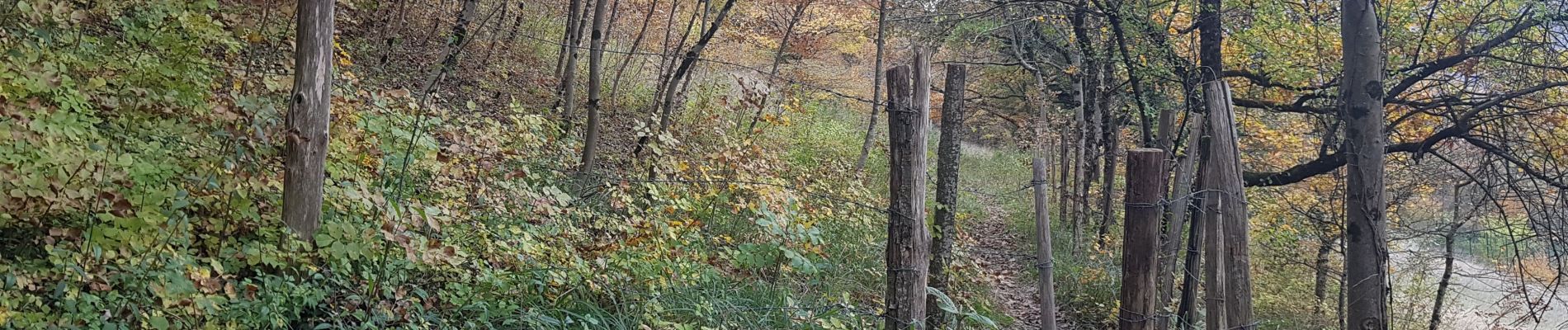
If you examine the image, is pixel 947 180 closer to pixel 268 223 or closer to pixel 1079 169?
pixel 268 223

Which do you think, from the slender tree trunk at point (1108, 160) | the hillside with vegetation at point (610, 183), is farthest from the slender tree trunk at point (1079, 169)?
the slender tree trunk at point (1108, 160)

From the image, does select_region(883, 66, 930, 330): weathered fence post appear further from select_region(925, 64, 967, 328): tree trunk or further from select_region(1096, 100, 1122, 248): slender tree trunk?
select_region(1096, 100, 1122, 248): slender tree trunk

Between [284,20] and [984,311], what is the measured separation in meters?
6.43

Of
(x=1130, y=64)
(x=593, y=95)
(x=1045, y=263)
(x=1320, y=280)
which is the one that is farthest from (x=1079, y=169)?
(x=593, y=95)

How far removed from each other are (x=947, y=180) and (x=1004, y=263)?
5573mm

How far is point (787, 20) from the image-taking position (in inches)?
571

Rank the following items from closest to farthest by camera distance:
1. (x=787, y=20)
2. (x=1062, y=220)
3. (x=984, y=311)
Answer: (x=984, y=311)
(x=1062, y=220)
(x=787, y=20)

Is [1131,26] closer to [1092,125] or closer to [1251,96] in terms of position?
[1251,96]

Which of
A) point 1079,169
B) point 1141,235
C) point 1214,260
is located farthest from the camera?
point 1079,169

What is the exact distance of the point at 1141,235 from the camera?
5.02 metres

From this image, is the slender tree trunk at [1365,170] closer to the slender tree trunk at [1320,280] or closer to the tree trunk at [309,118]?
the tree trunk at [309,118]

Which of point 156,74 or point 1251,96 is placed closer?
point 156,74

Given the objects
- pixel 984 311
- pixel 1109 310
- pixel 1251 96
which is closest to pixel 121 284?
pixel 984 311

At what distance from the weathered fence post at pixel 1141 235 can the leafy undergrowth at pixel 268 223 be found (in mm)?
1680
